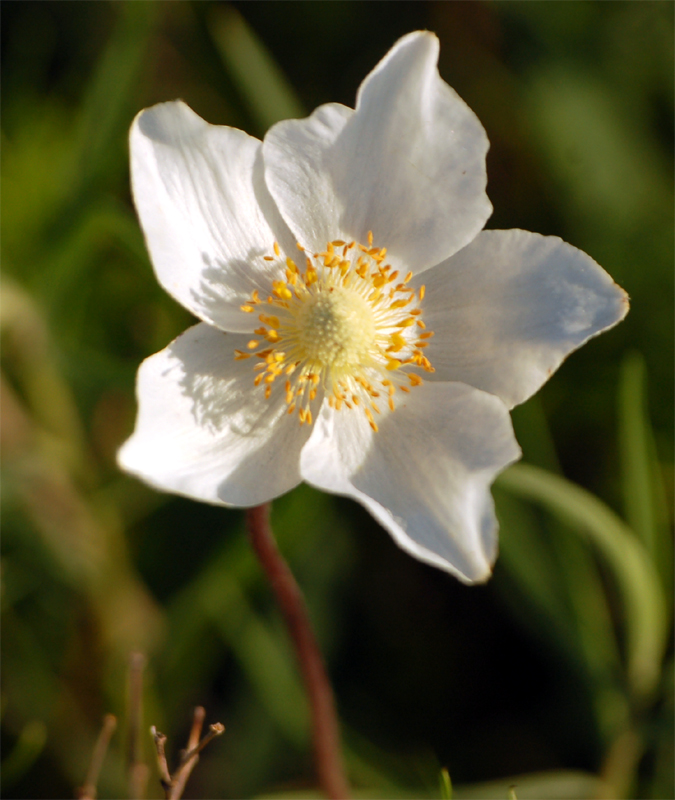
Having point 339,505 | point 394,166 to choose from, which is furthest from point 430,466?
point 339,505

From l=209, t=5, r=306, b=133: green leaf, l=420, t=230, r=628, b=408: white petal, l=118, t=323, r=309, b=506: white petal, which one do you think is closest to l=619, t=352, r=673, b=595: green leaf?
l=420, t=230, r=628, b=408: white petal

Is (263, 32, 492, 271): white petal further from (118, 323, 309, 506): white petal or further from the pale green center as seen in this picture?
(118, 323, 309, 506): white petal

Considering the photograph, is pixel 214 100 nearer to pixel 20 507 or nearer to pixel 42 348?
pixel 42 348

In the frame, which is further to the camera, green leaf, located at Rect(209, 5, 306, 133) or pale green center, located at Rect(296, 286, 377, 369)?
green leaf, located at Rect(209, 5, 306, 133)

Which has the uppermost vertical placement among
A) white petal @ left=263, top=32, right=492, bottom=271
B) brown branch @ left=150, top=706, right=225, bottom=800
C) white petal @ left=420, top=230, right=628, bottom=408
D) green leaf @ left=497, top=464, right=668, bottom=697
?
white petal @ left=263, top=32, right=492, bottom=271

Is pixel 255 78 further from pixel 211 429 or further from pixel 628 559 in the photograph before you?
pixel 628 559

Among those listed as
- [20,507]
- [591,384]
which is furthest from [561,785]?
[20,507]

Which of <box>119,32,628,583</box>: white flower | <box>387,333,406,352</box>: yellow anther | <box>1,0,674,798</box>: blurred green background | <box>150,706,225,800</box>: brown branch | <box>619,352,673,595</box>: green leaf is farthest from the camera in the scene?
<box>1,0,674,798</box>: blurred green background
